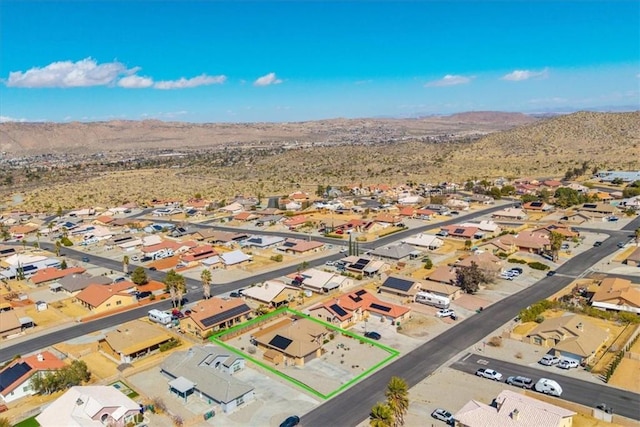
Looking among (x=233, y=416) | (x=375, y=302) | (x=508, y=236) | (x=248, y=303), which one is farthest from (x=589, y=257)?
(x=233, y=416)

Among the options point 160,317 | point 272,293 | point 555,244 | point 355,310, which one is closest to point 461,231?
point 555,244

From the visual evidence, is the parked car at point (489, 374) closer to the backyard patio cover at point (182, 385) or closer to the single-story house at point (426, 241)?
the backyard patio cover at point (182, 385)

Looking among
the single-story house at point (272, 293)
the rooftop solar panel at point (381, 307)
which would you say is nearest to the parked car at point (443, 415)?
the rooftop solar panel at point (381, 307)

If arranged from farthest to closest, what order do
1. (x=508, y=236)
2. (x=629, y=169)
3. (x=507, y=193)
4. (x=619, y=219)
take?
(x=629, y=169) → (x=507, y=193) → (x=619, y=219) → (x=508, y=236)

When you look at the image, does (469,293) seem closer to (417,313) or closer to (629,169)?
(417,313)

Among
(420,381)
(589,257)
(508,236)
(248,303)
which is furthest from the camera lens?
(508,236)

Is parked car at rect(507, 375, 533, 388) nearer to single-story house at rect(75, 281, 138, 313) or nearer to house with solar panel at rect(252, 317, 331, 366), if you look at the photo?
house with solar panel at rect(252, 317, 331, 366)
